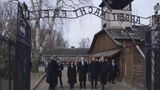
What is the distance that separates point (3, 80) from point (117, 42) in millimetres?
27350

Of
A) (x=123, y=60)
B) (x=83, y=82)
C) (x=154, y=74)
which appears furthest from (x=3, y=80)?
(x=123, y=60)

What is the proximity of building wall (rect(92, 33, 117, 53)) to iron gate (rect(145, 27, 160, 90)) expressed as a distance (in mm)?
26448

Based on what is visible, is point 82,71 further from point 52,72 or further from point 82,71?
point 52,72

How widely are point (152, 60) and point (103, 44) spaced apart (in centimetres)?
3634

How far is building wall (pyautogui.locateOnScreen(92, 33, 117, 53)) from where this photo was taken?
42812 mm

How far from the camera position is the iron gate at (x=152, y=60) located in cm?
1233

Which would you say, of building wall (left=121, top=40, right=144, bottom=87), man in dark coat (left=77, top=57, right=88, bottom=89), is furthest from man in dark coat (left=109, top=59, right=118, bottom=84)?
man in dark coat (left=77, top=57, right=88, bottom=89)

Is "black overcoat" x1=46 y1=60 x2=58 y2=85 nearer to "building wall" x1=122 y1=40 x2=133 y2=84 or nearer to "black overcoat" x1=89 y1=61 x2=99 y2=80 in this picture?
"black overcoat" x1=89 y1=61 x2=99 y2=80

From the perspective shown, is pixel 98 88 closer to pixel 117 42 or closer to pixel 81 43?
pixel 117 42

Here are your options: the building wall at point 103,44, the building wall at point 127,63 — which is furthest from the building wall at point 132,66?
the building wall at point 103,44

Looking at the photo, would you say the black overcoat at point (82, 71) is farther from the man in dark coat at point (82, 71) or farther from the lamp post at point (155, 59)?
the lamp post at point (155, 59)

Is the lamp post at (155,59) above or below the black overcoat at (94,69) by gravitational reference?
above

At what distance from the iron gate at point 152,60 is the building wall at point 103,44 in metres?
26.4

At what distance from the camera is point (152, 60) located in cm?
1273
